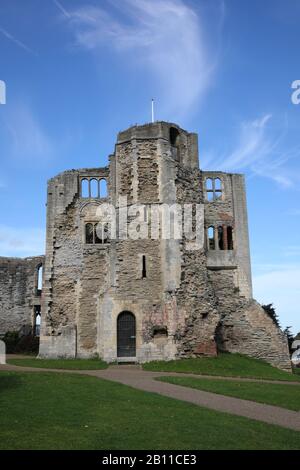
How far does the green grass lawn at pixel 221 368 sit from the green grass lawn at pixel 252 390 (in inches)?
114

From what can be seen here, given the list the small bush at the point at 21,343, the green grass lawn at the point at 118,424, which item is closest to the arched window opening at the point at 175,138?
the small bush at the point at 21,343

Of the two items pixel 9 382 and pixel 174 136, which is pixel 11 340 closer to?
pixel 174 136

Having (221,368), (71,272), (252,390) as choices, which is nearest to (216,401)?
(252,390)

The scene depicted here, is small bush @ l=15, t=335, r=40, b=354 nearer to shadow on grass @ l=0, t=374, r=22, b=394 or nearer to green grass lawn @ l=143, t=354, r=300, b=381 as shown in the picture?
green grass lawn @ l=143, t=354, r=300, b=381

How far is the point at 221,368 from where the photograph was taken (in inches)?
804

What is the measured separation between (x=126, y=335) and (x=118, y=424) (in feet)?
47.6

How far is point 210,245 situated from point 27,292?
1532 centimetres

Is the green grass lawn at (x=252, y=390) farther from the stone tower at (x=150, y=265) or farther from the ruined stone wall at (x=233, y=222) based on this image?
the ruined stone wall at (x=233, y=222)

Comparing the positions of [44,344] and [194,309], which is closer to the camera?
[194,309]

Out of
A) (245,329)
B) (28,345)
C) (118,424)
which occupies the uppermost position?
(245,329)

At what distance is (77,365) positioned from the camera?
21203mm

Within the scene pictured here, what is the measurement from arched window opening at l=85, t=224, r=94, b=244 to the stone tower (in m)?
0.06
